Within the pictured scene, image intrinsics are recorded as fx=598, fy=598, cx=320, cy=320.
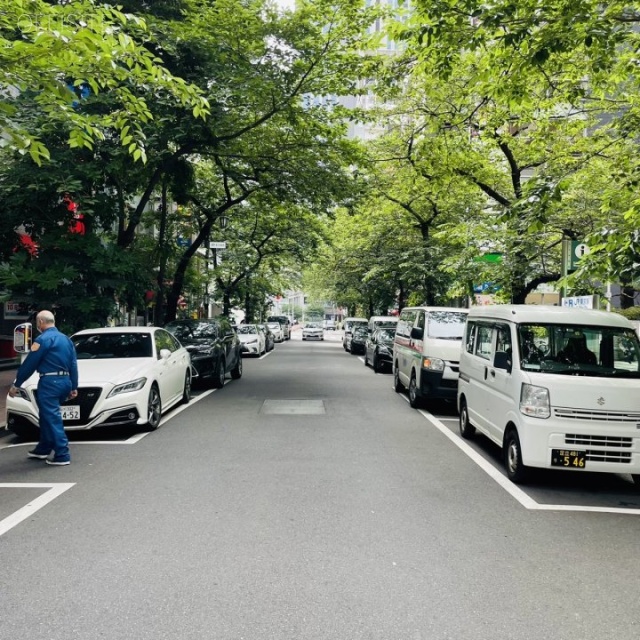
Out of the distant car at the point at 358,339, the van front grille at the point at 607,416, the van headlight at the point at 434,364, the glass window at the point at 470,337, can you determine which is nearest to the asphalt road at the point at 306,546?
the van front grille at the point at 607,416

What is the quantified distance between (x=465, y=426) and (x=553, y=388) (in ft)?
9.91

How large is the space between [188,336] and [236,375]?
2.84 m

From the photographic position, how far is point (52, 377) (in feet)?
22.9

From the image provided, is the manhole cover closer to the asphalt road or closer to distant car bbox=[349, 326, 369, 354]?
the asphalt road

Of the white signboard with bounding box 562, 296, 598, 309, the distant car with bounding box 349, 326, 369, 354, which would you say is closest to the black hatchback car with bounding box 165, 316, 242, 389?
the white signboard with bounding box 562, 296, 598, 309

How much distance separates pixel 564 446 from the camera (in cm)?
611

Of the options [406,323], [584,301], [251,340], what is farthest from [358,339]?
[584,301]

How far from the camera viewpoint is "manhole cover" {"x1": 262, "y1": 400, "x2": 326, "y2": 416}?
11.0 m

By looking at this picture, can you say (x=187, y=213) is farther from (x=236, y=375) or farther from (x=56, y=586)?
(x=56, y=586)

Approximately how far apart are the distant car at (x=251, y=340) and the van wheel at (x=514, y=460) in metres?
20.5

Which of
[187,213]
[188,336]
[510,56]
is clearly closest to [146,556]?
[510,56]

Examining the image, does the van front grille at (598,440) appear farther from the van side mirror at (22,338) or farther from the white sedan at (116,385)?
the van side mirror at (22,338)

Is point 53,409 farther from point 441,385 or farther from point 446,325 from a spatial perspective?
point 446,325

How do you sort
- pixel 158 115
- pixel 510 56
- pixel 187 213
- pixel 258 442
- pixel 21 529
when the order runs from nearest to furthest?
pixel 21 529
pixel 510 56
pixel 258 442
pixel 158 115
pixel 187 213
